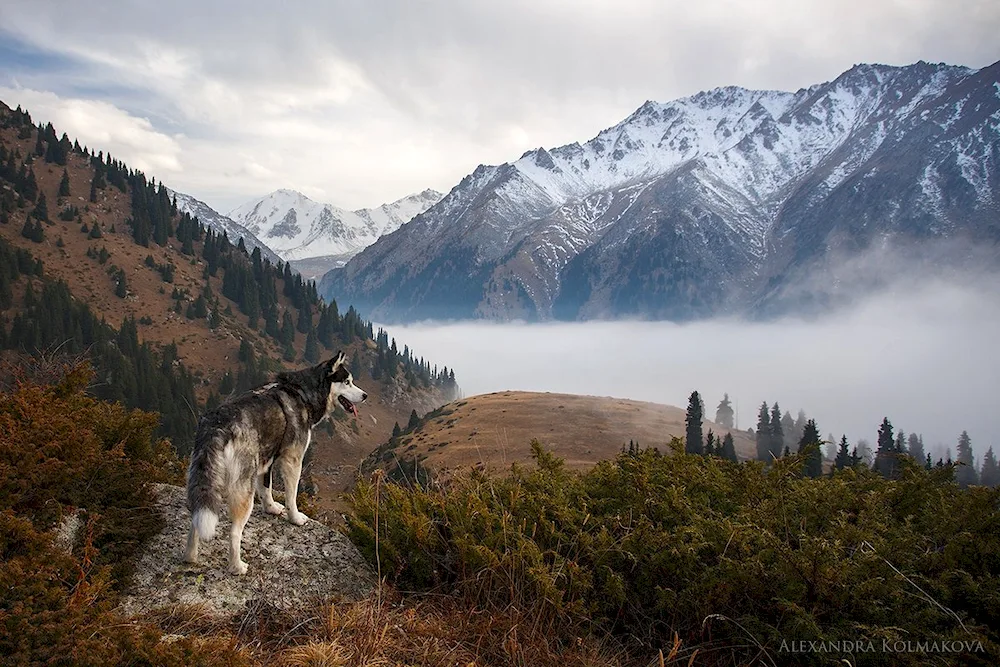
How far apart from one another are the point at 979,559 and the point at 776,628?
215 centimetres

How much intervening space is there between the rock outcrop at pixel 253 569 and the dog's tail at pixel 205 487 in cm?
48

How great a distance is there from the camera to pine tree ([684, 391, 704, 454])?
92.7 m

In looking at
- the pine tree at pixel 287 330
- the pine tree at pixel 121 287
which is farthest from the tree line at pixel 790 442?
the pine tree at pixel 121 287

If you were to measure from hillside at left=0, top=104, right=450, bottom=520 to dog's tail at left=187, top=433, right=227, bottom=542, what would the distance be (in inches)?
4113

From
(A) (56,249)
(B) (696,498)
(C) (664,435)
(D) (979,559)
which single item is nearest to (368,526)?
(B) (696,498)

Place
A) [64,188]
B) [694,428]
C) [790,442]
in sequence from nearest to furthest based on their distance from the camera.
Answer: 1. [694,428]
2. [790,442]
3. [64,188]

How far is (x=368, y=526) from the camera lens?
7031mm

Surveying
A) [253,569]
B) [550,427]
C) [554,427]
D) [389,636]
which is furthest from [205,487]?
[554,427]

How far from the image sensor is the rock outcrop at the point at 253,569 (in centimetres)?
579

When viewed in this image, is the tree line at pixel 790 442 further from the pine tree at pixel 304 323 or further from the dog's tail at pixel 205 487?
the pine tree at pixel 304 323

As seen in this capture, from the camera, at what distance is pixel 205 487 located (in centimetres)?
602

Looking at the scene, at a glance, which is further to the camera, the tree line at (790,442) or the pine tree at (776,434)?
the pine tree at (776,434)

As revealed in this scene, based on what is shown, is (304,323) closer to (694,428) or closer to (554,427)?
(554,427)

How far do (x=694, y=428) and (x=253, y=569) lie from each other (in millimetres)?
98839
